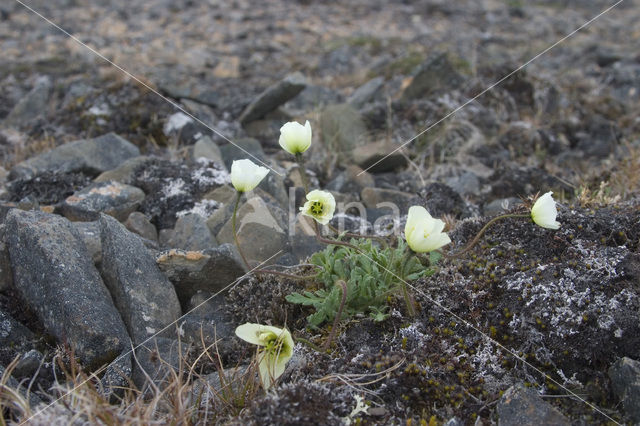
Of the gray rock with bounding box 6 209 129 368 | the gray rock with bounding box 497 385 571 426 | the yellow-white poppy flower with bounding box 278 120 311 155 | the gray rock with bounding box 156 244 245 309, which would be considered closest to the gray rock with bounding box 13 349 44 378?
the gray rock with bounding box 6 209 129 368

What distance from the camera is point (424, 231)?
242 cm

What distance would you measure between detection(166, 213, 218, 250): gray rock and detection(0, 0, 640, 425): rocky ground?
0.01 meters

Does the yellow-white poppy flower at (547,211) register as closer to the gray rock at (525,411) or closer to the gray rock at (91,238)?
the gray rock at (525,411)

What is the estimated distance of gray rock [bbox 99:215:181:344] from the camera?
3.04m

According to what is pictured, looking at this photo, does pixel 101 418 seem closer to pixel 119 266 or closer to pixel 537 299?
pixel 119 266

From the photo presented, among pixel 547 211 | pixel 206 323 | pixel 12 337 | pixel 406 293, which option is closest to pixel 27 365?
pixel 12 337

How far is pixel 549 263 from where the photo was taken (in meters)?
2.97

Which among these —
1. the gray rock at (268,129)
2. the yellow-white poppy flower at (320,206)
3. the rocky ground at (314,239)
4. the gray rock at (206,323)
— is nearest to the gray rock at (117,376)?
the rocky ground at (314,239)

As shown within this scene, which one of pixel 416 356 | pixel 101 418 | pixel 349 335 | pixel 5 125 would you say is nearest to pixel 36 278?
pixel 101 418

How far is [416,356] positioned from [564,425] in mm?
645

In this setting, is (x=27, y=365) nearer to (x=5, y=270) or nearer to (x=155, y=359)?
(x=155, y=359)

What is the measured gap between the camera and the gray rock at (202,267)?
3.29 m

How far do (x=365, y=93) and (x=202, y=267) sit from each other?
14.0 feet

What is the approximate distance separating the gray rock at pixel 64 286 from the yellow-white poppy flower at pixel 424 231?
5.01 feet
